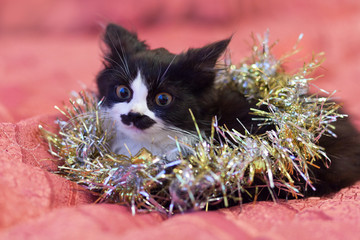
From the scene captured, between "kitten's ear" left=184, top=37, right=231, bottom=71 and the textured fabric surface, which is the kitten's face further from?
the textured fabric surface

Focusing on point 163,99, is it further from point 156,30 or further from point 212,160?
point 156,30

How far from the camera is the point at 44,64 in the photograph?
6.57ft

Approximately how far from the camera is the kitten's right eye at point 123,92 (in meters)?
0.92

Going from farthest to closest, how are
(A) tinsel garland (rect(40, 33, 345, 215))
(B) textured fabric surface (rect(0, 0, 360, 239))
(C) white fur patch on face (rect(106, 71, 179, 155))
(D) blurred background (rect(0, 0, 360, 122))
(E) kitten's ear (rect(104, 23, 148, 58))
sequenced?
(D) blurred background (rect(0, 0, 360, 122)) → (E) kitten's ear (rect(104, 23, 148, 58)) → (C) white fur patch on face (rect(106, 71, 179, 155)) → (A) tinsel garland (rect(40, 33, 345, 215)) → (B) textured fabric surface (rect(0, 0, 360, 239))

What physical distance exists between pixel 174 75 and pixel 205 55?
10cm

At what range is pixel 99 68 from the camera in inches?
60.4

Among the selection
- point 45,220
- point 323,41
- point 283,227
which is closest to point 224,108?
point 283,227

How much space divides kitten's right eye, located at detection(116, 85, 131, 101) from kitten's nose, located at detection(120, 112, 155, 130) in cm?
8

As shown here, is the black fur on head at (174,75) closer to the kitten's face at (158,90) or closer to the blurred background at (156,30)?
Result: the kitten's face at (158,90)

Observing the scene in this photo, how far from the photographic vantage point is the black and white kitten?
2.93 ft

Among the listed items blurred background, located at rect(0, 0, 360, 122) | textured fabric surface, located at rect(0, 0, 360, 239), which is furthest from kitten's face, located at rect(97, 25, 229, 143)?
blurred background, located at rect(0, 0, 360, 122)

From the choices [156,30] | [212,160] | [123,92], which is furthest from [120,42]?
[156,30]

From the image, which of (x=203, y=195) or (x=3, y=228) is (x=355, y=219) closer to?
(x=203, y=195)

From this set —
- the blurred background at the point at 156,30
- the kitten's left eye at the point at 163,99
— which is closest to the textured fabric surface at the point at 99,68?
the blurred background at the point at 156,30
